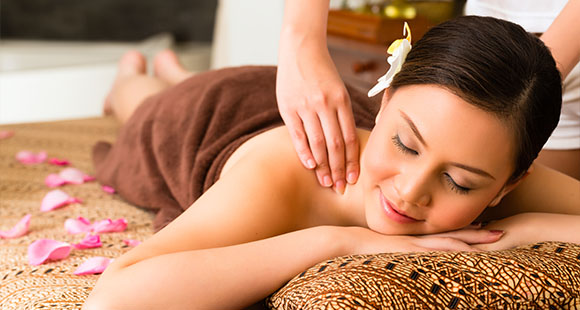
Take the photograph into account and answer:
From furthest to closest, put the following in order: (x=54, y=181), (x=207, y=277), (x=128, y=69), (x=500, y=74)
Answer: (x=128, y=69) → (x=54, y=181) → (x=500, y=74) → (x=207, y=277)

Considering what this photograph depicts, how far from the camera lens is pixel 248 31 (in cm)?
449

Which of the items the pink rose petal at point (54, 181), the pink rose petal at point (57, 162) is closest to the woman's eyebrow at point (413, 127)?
the pink rose petal at point (54, 181)

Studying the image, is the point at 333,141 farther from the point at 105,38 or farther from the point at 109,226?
the point at 105,38

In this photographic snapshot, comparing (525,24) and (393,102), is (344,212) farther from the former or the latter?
(525,24)

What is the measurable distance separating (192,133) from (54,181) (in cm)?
54

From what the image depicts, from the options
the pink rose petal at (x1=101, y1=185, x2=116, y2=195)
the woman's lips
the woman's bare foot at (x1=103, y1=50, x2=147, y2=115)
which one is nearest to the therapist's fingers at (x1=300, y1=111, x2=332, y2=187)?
the woman's lips

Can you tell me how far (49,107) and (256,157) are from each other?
3305 mm

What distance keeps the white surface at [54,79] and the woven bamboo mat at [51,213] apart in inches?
64.7

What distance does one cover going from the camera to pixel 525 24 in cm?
192

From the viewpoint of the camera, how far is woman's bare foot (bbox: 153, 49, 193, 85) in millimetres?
2926

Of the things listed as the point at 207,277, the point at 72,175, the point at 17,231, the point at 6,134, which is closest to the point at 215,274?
the point at 207,277

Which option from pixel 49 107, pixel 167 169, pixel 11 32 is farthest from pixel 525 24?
pixel 11 32

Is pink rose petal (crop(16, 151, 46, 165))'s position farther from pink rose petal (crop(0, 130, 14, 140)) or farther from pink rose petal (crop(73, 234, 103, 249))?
pink rose petal (crop(73, 234, 103, 249))

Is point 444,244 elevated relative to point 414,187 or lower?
lower
